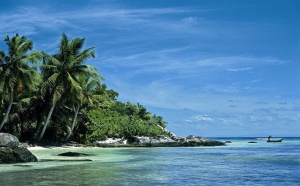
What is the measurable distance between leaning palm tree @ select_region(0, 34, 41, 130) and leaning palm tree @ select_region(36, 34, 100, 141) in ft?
9.24

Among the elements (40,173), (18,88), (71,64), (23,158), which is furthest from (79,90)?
(40,173)

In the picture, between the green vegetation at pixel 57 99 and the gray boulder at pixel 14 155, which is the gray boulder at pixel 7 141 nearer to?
the gray boulder at pixel 14 155

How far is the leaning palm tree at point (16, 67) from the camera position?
3150cm

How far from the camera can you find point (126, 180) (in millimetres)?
13414

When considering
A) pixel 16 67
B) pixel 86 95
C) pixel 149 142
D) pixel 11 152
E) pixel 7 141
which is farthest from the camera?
pixel 149 142

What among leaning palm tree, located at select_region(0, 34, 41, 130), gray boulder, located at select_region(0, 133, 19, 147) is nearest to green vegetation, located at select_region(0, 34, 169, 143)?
leaning palm tree, located at select_region(0, 34, 41, 130)

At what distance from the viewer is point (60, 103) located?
37406 millimetres

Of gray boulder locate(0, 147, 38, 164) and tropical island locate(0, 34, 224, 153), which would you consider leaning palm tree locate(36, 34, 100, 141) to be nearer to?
tropical island locate(0, 34, 224, 153)

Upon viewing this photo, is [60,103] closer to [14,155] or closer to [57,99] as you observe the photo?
[57,99]

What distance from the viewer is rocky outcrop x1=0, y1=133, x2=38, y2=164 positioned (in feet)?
62.7

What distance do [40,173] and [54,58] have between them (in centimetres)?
2260

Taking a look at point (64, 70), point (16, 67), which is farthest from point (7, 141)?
point (64, 70)

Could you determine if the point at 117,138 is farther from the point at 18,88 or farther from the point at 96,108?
the point at 18,88

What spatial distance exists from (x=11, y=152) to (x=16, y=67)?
14.1m
